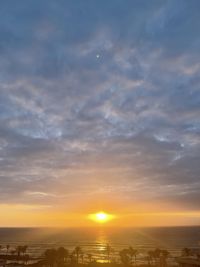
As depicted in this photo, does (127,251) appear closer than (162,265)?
No

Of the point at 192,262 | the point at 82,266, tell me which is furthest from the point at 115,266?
the point at 192,262

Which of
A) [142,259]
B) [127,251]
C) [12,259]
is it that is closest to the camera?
[127,251]

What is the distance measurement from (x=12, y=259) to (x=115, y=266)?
125ft

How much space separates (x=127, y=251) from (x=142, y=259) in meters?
23.4

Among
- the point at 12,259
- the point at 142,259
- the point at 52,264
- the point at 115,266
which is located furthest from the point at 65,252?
the point at 142,259

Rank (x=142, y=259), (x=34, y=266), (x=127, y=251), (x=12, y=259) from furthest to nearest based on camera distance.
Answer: (x=142, y=259) < (x=12, y=259) < (x=127, y=251) < (x=34, y=266)

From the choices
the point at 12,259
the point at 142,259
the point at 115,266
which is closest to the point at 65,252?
the point at 115,266

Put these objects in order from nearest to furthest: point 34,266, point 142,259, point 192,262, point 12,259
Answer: point 192,262
point 34,266
point 12,259
point 142,259

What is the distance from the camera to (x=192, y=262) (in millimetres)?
46719

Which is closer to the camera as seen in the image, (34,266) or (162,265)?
(162,265)

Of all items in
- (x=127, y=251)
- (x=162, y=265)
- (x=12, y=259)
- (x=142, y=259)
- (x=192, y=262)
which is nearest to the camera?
(x=192, y=262)

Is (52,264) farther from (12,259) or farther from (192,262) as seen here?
(192,262)

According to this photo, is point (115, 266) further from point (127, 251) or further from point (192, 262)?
point (192, 262)

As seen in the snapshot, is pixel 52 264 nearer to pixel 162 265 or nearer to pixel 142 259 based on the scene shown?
pixel 162 265
